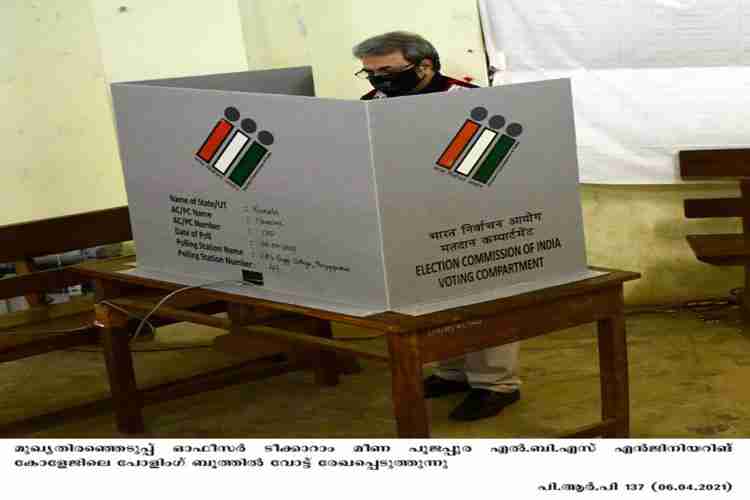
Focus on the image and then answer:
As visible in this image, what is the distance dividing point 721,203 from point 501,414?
1.62m

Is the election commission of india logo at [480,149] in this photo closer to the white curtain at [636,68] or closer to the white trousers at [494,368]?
the white trousers at [494,368]

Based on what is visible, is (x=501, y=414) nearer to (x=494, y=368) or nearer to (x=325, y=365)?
(x=494, y=368)

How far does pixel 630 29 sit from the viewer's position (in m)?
5.75

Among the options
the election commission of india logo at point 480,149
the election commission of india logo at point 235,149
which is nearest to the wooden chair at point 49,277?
the election commission of india logo at point 235,149

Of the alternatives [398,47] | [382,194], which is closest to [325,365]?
[398,47]

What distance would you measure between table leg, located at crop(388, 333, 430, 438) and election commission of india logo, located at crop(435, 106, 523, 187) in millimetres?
460

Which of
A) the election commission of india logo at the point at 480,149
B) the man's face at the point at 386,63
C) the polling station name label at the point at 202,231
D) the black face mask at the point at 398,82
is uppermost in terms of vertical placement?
the man's face at the point at 386,63

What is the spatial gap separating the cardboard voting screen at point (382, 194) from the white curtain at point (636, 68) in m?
2.08

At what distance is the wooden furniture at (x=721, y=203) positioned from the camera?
5.54 metres

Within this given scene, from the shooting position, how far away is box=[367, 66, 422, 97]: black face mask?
464 cm

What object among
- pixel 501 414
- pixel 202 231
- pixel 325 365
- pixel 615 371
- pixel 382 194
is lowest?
pixel 501 414

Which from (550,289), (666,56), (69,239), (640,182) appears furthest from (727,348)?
A: (69,239)

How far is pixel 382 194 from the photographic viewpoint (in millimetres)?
3410
